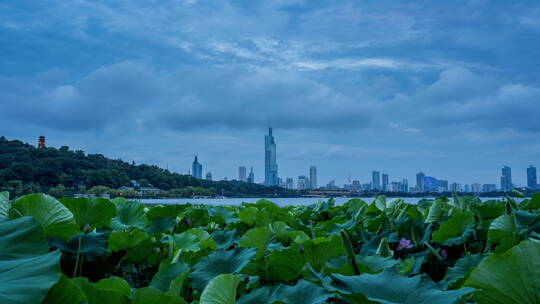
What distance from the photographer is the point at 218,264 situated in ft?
3.57

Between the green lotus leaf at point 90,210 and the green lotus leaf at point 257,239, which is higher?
the green lotus leaf at point 90,210

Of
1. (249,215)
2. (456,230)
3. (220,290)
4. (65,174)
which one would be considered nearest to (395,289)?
(220,290)

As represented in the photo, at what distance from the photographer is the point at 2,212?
112 centimetres

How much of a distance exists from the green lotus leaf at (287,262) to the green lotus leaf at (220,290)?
0.37m

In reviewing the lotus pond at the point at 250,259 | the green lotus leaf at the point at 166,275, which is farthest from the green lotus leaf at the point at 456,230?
the green lotus leaf at the point at 166,275

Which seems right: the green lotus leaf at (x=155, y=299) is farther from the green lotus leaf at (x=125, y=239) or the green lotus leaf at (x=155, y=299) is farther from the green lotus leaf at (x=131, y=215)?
the green lotus leaf at (x=131, y=215)

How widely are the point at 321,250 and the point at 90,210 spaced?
81 cm

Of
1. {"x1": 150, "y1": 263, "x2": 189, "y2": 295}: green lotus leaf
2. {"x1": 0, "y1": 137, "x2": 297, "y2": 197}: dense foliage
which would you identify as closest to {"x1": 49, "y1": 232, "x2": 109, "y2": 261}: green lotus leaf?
{"x1": 150, "y1": 263, "x2": 189, "y2": 295}: green lotus leaf

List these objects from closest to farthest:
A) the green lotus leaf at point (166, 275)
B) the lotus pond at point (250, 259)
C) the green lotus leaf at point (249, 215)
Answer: the lotus pond at point (250, 259) < the green lotus leaf at point (166, 275) < the green lotus leaf at point (249, 215)

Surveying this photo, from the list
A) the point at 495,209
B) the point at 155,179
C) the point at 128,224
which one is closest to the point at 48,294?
the point at 128,224

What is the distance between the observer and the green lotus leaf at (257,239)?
1245 mm

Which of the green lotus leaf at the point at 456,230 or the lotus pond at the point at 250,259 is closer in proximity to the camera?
the lotus pond at the point at 250,259

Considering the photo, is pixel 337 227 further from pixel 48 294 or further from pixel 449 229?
pixel 48 294

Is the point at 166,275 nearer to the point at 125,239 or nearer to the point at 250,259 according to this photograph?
the point at 250,259
